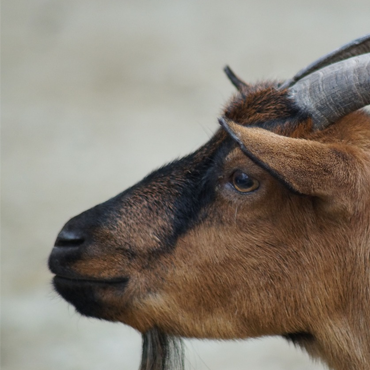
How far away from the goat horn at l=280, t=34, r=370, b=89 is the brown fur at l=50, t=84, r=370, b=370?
25 centimetres

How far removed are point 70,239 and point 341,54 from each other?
4.99ft

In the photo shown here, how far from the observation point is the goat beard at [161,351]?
3167 millimetres

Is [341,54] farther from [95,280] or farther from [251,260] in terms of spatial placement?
[95,280]

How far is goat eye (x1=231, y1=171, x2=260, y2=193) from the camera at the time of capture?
287 centimetres

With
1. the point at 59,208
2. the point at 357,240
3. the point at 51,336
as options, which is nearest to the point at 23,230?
the point at 59,208

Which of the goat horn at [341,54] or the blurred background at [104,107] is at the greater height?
the blurred background at [104,107]

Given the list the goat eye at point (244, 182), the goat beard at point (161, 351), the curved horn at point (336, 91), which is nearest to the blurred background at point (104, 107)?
the goat beard at point (161, 351)

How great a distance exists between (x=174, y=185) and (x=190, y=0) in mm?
9946

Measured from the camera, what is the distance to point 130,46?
11.6 meters

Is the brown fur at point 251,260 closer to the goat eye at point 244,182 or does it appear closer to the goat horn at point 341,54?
the goat eye at point 244,182

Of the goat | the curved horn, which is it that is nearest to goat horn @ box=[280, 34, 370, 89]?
the goat

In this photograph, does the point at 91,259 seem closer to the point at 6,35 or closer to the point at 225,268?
the point at 225,268

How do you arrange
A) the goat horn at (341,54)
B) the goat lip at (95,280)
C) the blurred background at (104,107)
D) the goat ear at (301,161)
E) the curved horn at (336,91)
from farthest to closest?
the blurred background at (104,107) → the goat horn at (341,54) → the goat lip at (95,280) → the curved horn at (336,91) → the goat ear at (301,161)

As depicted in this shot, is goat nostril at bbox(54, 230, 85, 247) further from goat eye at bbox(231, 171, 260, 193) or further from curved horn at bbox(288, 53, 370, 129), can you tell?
curved horn at bbox(288, 53, 370, 129)
